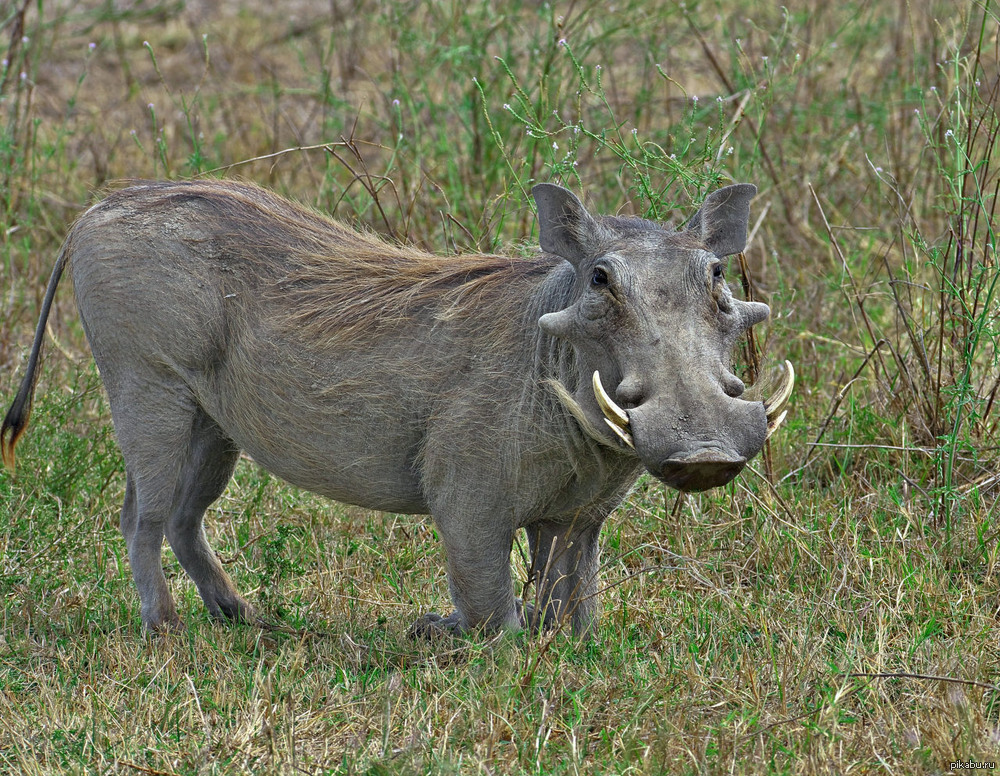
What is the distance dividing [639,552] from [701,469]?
1540 mm

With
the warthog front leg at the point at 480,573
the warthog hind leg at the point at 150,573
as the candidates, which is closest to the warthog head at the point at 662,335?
the warthog front leg at the point at 480,573

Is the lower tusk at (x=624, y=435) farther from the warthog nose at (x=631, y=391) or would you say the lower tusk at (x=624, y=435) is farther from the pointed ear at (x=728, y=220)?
the pointed ear at (x=728, y=220)

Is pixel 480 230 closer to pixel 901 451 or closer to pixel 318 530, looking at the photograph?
pixel 318 530

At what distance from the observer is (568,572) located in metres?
3.57

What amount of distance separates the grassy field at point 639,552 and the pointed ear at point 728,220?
21.6 inches

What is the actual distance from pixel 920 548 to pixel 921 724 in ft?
3.43

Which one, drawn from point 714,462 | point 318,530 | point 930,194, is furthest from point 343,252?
point 930,194

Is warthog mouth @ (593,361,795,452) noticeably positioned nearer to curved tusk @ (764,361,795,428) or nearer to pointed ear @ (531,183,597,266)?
curved tusk @ (764,361,795,428)

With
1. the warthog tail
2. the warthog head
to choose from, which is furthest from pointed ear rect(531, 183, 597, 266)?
the warthog tail

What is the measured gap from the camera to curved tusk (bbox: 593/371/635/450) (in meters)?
2.73

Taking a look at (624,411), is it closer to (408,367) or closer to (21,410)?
(408,367)

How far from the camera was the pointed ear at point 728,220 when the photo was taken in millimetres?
3219

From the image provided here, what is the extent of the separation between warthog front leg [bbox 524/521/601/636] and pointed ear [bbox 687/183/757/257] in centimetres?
84

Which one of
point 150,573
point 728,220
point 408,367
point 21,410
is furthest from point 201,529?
point 728,220
